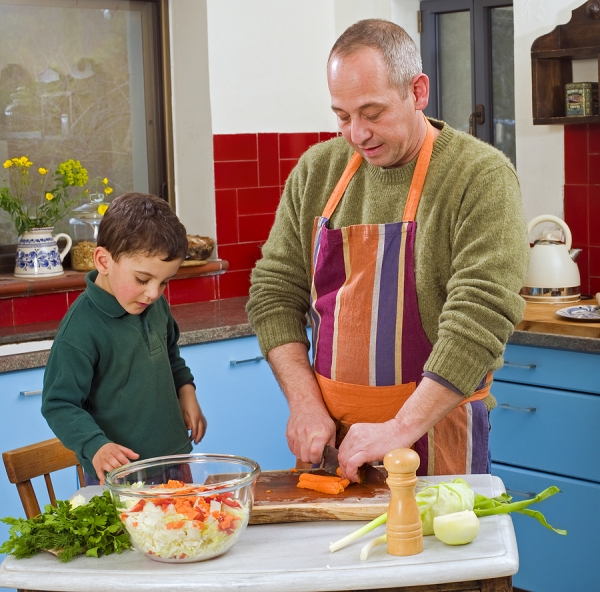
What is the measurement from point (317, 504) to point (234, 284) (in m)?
2.41

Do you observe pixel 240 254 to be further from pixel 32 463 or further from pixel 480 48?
pixel 32 463

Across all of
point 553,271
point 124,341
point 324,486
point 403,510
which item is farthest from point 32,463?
point 553,271

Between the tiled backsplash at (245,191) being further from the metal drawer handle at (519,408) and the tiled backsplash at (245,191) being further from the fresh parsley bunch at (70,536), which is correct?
the fresh parsley bunch at (70,536)

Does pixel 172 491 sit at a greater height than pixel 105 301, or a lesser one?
lesser

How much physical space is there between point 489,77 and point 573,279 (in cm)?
96

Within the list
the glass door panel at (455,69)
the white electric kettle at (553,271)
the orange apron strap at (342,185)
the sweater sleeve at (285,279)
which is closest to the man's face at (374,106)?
the orange apron strap at (342,185)

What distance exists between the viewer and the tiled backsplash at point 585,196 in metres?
3.43

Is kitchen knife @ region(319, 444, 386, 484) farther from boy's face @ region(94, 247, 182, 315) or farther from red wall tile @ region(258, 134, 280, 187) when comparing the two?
red wall tile @ region(258, 134, 280, 187)

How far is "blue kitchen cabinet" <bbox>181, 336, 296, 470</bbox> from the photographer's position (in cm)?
323

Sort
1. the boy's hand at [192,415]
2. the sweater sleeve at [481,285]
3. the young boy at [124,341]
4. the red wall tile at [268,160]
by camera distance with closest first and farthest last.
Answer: the sweater sleeve at [481,285] → the young boy at [124,341] → the boy's hand at [192,415] → the red wall tile at [268,160]

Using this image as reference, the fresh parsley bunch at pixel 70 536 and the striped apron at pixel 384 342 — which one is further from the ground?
the striped apron at pixel 384 342

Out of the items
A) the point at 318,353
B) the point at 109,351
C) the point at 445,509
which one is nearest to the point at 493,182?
the point at 318,353

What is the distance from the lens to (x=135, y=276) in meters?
1.97

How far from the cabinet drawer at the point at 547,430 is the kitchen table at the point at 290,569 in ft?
5.23
